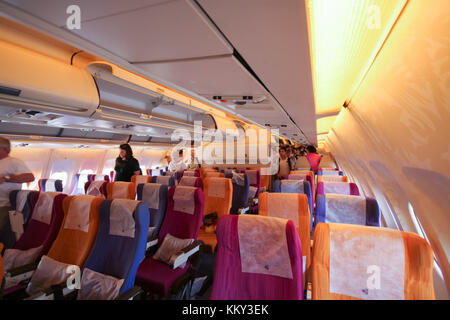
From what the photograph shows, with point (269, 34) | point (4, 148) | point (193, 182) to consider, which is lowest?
point (193, 182)

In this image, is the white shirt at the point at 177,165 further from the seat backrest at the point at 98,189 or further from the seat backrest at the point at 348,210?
the seat backrest at the point at 348,210

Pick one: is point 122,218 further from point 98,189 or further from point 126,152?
point 126,152

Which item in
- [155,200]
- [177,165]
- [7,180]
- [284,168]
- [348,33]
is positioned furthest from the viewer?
[177,165]

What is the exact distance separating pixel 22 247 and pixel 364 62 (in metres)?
4.43

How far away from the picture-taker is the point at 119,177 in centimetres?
475

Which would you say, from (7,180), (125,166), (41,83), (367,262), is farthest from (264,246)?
(125,166)

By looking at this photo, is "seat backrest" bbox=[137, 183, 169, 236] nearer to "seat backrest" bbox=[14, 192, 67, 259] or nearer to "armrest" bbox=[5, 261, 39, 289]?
"seat backrest" bbox=[14, 192, 67, 259]

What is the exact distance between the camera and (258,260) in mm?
1382

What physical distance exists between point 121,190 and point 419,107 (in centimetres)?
392

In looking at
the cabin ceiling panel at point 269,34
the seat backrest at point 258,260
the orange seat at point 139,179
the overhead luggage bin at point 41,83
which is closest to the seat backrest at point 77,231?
the overhead luggage bin at point 41,83

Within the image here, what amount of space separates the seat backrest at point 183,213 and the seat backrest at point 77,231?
2.86 feet
